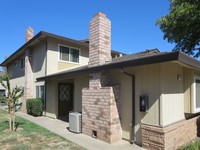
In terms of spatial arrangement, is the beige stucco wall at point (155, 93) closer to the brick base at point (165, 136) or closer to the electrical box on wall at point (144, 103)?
the electrical box on wall at point (144, 103)

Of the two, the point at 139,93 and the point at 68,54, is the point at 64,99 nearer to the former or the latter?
the point at 68,54

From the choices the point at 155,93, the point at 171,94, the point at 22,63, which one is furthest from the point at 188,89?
the point at 22,63

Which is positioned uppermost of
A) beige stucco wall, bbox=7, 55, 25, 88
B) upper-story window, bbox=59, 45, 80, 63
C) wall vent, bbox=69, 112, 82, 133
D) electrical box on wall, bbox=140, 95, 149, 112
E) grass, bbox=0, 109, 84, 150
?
upper-story window, bbox=59, 45, 80, 63

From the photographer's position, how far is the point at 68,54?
47.6 ft

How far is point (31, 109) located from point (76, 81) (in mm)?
5100

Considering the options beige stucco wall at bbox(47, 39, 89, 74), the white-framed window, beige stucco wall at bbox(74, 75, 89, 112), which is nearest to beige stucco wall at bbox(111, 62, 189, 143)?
the white-framed window

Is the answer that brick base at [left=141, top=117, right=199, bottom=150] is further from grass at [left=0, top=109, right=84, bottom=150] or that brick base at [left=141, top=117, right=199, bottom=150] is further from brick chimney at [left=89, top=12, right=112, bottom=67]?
brick chimney at [left=89, top=12, right=112, bottom=67]

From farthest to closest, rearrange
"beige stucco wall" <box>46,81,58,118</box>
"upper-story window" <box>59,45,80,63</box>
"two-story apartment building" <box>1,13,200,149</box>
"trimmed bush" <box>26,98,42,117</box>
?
"upper-story window" <box>59,45,80,63</box>, "trimmed bush" <box>26,98,42,117</box>, "beige stucco wall" <box>46,81,58,118</box>, "two-story apartment building" <box>1,13,200,149</box>

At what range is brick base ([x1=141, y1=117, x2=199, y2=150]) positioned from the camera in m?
5.55

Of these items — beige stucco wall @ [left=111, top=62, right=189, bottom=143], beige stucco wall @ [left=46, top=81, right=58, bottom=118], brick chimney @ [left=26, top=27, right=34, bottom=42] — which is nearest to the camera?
beige stucco wall @ [left=111, top=62, right=189, bottom=143]

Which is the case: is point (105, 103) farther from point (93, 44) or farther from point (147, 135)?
point (93, 44)

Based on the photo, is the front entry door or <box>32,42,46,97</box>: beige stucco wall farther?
<box>32,42,46,97</box>: beige stucco wall

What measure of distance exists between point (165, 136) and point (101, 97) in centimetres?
255

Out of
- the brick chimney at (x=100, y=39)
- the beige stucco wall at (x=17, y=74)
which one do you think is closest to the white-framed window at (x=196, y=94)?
the brick chimney at (x=100, y=39)
